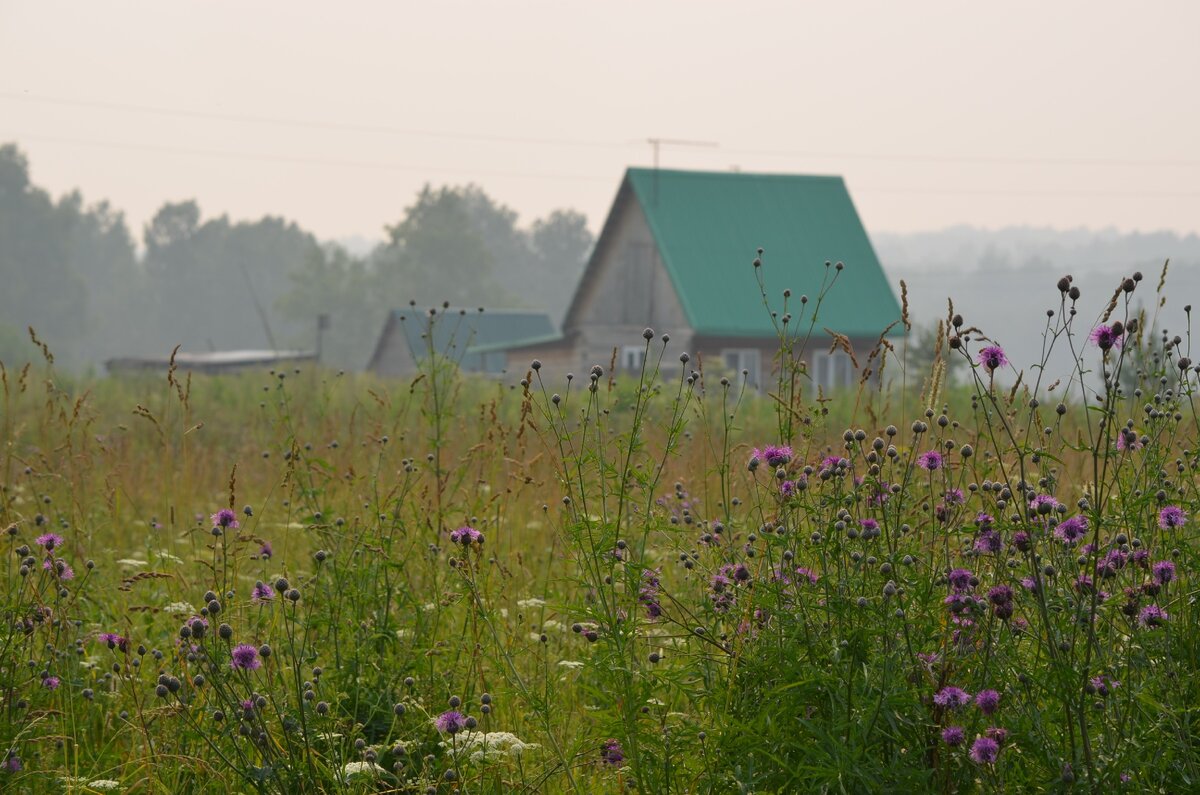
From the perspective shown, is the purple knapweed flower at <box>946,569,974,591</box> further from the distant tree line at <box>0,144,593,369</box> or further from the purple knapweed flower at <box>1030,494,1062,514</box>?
the distant tree line at <box>0,144,593,369</box>

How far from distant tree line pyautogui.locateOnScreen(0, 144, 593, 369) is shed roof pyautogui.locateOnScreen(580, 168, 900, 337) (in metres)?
46.5

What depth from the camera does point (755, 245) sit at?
28703 mm

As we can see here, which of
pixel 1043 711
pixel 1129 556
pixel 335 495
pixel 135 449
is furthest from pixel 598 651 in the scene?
pixel 135 449

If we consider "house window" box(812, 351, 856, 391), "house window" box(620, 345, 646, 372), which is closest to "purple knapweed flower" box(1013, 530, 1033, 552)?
"house window" box(812, 351, 856, 391)

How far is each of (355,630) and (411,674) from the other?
0.89 feet

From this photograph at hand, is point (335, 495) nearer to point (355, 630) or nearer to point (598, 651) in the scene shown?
point (355, 630)

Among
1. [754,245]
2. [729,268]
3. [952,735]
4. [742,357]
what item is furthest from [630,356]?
[952,735]

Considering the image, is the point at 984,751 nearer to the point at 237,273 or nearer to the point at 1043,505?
the point at 1043,505

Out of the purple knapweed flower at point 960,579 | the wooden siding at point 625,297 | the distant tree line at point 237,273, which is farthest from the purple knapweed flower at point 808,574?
the distant tree line at point 237,273

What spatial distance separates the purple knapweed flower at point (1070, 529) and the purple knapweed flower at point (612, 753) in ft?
4.41

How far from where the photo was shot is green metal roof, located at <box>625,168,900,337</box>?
27734 millimetres

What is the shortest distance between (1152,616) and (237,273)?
335ft

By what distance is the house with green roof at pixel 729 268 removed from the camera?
27906 mm

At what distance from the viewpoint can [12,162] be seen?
79312 mm
